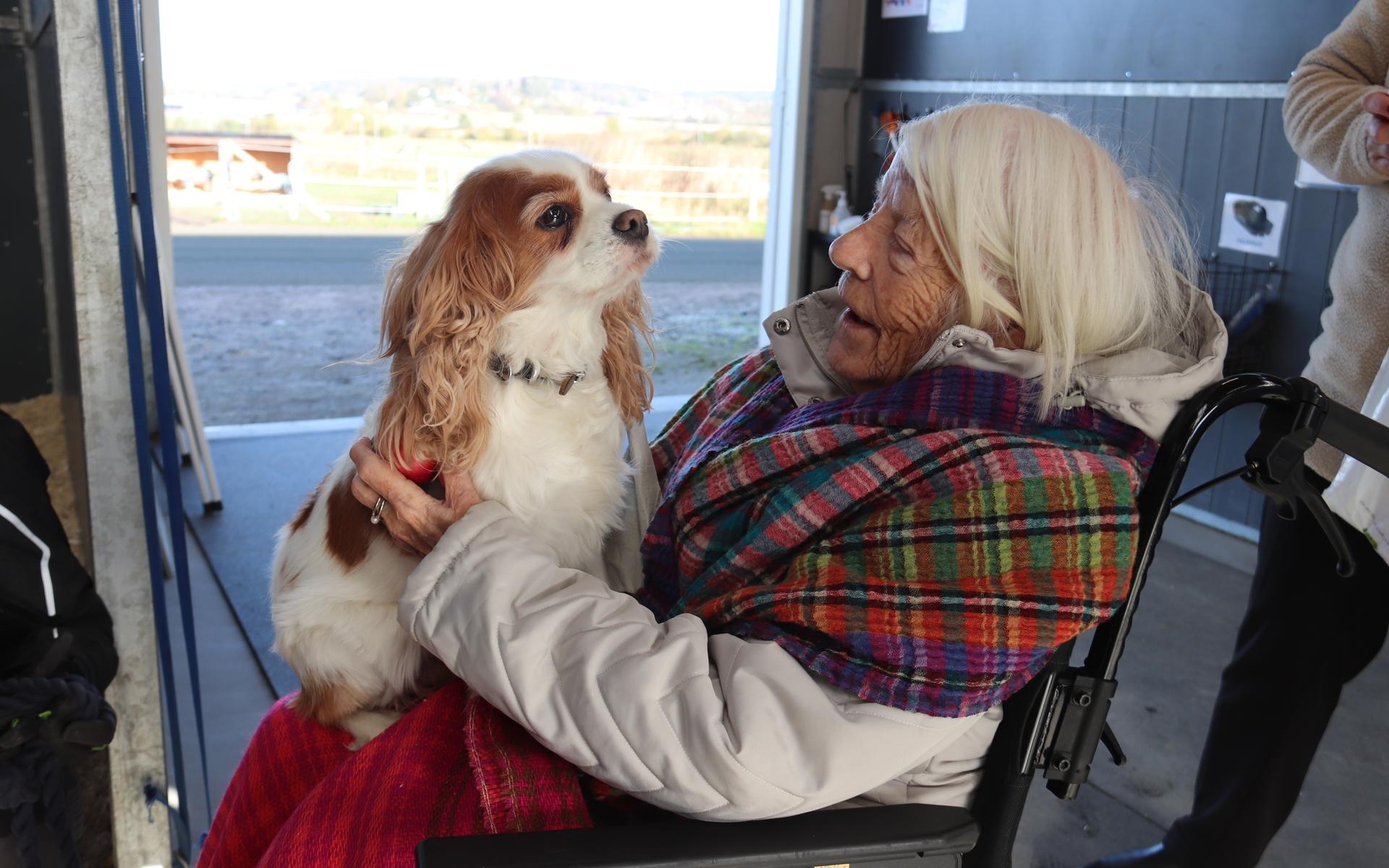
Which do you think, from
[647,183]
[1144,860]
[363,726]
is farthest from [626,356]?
[647,183]

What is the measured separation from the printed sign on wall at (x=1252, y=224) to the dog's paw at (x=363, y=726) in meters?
3.24

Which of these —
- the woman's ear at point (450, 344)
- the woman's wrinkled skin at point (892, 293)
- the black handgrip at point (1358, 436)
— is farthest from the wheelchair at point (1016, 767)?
the woman's ear at point (450, 344)

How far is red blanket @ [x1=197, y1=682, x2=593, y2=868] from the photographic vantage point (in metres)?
1.15

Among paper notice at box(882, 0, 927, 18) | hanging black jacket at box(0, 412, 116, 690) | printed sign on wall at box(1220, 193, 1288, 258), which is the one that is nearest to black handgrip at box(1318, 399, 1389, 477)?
hanging black jacket at box(0, 412, 116, 690)

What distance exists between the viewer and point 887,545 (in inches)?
43.2

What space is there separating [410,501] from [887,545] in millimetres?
634

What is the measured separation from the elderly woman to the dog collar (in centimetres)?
24

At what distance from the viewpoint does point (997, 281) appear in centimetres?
129

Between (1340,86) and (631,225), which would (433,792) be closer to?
(631,225)

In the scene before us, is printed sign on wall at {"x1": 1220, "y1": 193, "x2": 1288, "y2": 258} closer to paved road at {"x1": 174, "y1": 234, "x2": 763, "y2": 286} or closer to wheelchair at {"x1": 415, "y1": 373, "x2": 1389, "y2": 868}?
wheelchair at {"x1": 415, "y1": 373, "x2": 1389, "y2": 868}

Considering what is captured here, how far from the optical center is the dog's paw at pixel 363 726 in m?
1.53

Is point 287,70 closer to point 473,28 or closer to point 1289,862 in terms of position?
point 473,28

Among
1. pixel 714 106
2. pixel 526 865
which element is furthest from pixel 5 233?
pixel 714 106

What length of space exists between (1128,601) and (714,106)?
771 cm
